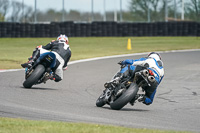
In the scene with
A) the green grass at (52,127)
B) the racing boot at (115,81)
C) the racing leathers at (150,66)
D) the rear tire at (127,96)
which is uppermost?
the racing leathers at (150,66)

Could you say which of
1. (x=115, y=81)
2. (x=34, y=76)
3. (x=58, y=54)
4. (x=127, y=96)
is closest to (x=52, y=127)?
(x=127, y=96)

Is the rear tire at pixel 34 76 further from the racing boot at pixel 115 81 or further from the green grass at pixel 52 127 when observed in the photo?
the green grass at pixel 52 127

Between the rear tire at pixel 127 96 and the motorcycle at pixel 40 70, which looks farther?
Answer: the motorcycle at pixel 40 70

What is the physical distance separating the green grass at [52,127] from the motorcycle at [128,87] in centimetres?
155

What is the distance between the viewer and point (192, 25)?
36.7 metres

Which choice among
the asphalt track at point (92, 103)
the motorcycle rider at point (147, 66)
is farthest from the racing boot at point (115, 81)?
the asphalt track at point (92, 103)

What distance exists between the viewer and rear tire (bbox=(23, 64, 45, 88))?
35.9 ft

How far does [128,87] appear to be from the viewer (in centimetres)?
823

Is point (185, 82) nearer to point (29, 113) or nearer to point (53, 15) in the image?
point (29, 113)

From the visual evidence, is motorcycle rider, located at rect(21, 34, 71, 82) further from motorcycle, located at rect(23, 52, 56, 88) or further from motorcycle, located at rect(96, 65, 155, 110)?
motorcycle, located at rect(96, 65, 155, 110)

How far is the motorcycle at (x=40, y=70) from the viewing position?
11.0m

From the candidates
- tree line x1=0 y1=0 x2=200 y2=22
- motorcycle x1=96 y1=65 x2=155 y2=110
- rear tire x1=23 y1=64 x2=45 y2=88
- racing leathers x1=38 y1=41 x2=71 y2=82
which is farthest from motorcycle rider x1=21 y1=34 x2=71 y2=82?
tree line x1=0 y1=0 x2=200 y2=22

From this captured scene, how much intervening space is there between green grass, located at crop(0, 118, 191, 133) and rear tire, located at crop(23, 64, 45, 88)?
434cm

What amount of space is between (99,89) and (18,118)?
4.92m
